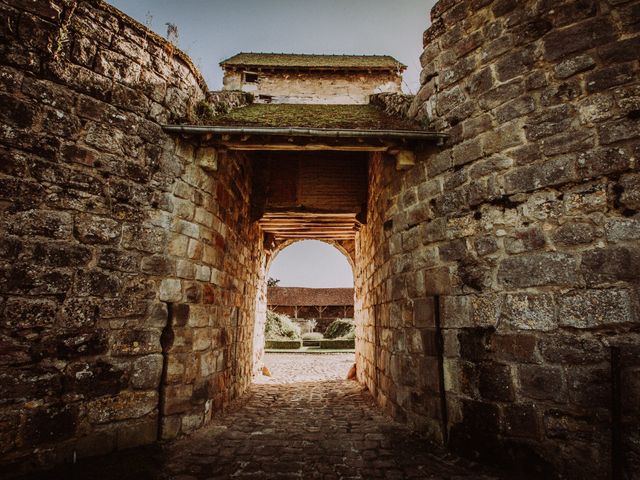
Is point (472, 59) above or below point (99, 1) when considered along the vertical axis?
below

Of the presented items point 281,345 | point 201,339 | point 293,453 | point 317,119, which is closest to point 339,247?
point 317,119

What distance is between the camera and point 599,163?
2.71 meters

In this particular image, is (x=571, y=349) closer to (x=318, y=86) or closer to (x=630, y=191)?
(x=630, y=191)

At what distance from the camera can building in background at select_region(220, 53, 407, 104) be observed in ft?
56.6

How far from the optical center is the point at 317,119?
4672 mm

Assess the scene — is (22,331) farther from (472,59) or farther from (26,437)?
(472,59)

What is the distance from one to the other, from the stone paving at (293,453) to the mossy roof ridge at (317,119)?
3.37m

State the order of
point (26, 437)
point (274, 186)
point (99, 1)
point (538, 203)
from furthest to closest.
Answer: point (274, 186)
point (99, 1)
point (538, 203)
point (26, 437)

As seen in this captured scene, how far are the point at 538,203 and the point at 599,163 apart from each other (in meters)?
0.49

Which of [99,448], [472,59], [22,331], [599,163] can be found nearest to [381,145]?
[472,59]

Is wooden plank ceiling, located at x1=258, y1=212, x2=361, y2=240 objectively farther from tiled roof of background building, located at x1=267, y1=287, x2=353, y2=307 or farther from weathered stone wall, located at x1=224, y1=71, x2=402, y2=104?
tiled roof of background building, located at x1=267, y1=287, x2=353, y2=307

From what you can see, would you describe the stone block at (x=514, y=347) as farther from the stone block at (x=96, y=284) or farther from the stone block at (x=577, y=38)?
the stone block at (x=96, y=284)

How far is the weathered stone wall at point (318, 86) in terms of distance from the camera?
56.9 feet

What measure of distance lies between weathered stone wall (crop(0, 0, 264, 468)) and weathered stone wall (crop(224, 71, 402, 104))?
14.1 m
